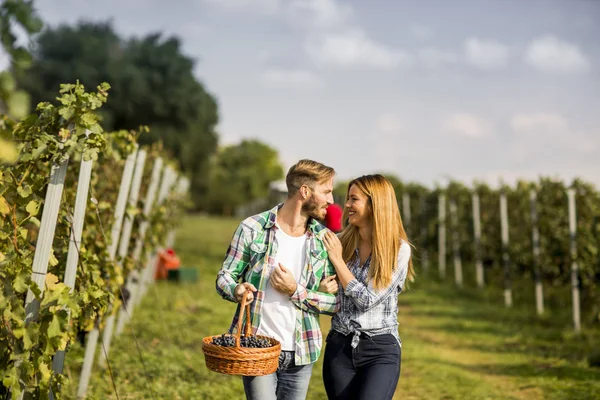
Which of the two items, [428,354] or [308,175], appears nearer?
[308,175]

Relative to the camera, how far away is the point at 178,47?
32.6 metres

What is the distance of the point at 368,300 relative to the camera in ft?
11.0

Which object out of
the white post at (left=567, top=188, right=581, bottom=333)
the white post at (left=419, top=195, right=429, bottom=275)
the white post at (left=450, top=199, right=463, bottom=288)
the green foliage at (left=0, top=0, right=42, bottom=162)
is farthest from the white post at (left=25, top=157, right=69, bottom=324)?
the white post at (left=419, top=195, right=429, bottom=275)

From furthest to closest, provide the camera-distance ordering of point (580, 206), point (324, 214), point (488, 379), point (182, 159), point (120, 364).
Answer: point (182, 159)
point (580, 206)
point (488, 379)
point (120, 364)
point (324, 214)

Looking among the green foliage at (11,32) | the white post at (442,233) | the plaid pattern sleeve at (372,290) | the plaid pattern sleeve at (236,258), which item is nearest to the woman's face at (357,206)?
the plaid pattern sleeve at (372,290)

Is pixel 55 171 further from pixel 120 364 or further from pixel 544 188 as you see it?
pixel 544 188

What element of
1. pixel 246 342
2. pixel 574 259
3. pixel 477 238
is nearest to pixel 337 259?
pixel 246 342

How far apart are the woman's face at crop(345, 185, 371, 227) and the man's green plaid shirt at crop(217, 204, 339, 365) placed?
7.1 inches

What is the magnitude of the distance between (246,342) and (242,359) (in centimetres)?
20

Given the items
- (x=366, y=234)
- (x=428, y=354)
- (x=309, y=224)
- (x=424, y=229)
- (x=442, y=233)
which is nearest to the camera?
(x=309, y=224)

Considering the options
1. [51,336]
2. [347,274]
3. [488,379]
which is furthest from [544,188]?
[51,336]

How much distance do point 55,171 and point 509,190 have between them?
12401 mm

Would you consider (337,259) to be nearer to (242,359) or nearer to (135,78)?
(242,359)

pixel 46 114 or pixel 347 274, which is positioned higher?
pixel 46 114
